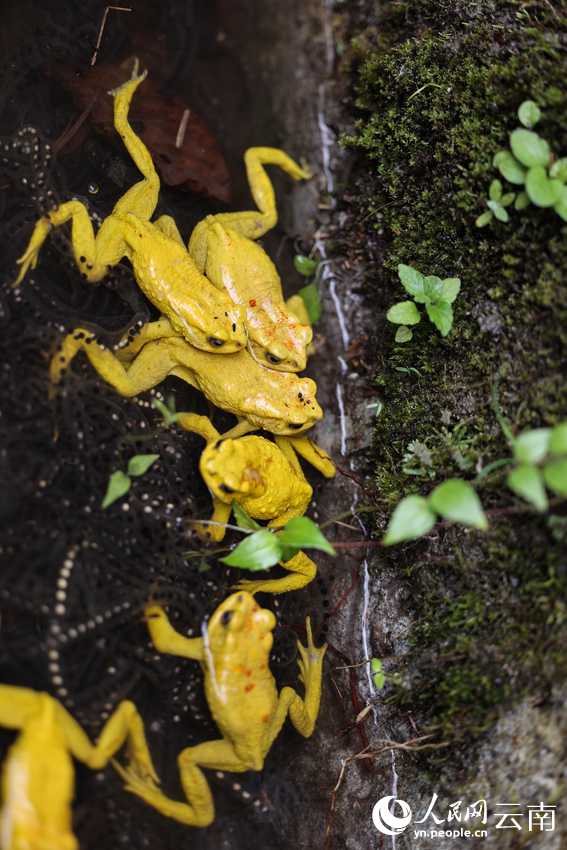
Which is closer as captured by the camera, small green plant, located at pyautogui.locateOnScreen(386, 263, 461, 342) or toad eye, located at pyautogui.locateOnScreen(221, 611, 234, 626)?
toad eye, located at pyautogui.locateOnScreen(221, 611, 234, 626)

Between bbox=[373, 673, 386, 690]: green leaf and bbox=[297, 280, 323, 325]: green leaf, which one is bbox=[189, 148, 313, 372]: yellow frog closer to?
bbox=[297, 280, 323, 325]: green leaf

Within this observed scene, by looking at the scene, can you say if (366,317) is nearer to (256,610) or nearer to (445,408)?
(445,408)

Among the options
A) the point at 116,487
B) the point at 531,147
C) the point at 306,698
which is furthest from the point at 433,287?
the point at 306,698

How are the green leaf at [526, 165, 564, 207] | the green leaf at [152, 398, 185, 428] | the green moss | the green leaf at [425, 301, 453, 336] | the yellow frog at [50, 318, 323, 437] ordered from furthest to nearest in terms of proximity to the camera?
the yellow frog at [50, 318, 323, 437], the green leaf at [152, 398, 185, 428], the green leaf at [425, 301, 453, 336], the green moss, the green leaf at [526, 165, 564, 207]

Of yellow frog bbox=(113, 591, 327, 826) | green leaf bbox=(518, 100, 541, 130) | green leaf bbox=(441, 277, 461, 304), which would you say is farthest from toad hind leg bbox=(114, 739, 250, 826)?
green leaf bbox=(518, 100, 541, 130)

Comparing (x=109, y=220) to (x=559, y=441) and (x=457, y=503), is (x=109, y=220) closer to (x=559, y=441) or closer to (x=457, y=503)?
(x=457, y=503)

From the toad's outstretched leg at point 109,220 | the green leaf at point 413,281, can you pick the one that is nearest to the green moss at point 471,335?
the green leaf at point 413,281

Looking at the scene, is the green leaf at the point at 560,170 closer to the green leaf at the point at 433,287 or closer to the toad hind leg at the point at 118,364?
the green leaf at the point at 433,287
